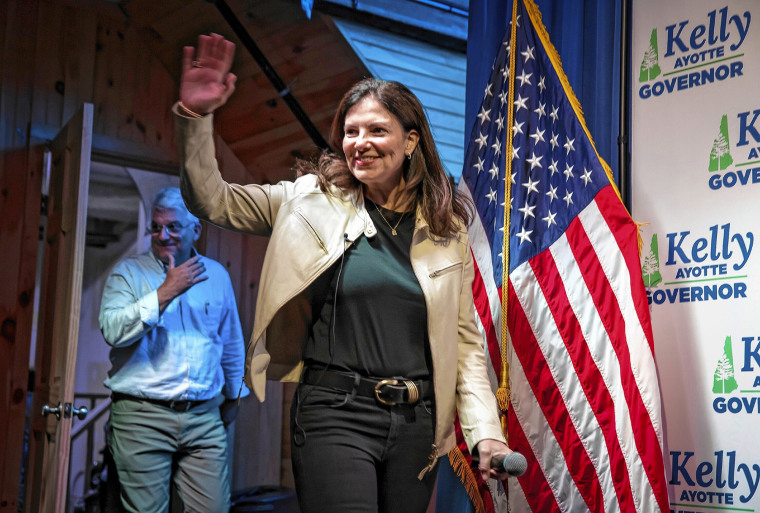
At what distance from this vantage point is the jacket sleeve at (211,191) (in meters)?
1.64

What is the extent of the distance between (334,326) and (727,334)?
1826 millimetres

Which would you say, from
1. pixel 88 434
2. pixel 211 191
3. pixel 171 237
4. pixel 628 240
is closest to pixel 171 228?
pixel 171 237

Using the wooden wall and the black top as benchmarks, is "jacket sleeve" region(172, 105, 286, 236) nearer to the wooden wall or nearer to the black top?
the black top

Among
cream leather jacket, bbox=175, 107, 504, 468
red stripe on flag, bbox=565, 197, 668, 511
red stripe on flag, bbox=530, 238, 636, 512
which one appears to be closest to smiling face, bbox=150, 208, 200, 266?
red stripe on flag, bbox=530, 238, 636, 512

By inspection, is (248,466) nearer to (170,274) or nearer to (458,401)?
(170,274)

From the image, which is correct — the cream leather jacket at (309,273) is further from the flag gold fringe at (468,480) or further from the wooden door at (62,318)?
the wooden door at (62,318)

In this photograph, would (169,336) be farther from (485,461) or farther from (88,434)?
(88,434)

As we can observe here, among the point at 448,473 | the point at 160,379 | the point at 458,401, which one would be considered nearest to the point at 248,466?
the point at 160,379

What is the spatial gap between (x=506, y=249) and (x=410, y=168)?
3.48 ft

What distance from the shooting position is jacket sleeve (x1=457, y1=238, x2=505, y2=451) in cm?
189

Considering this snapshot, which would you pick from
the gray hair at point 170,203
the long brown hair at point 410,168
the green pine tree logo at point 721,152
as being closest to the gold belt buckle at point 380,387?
the long brown hair at point 410,168

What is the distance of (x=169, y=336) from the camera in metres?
3.70

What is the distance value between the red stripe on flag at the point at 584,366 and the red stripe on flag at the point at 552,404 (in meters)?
0.04

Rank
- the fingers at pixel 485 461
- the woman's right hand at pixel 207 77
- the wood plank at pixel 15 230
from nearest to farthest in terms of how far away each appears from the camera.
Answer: the woman's right hand at pixel 207 77
the fingers at pixel 485 461
the wood plank at pixel 15 230
